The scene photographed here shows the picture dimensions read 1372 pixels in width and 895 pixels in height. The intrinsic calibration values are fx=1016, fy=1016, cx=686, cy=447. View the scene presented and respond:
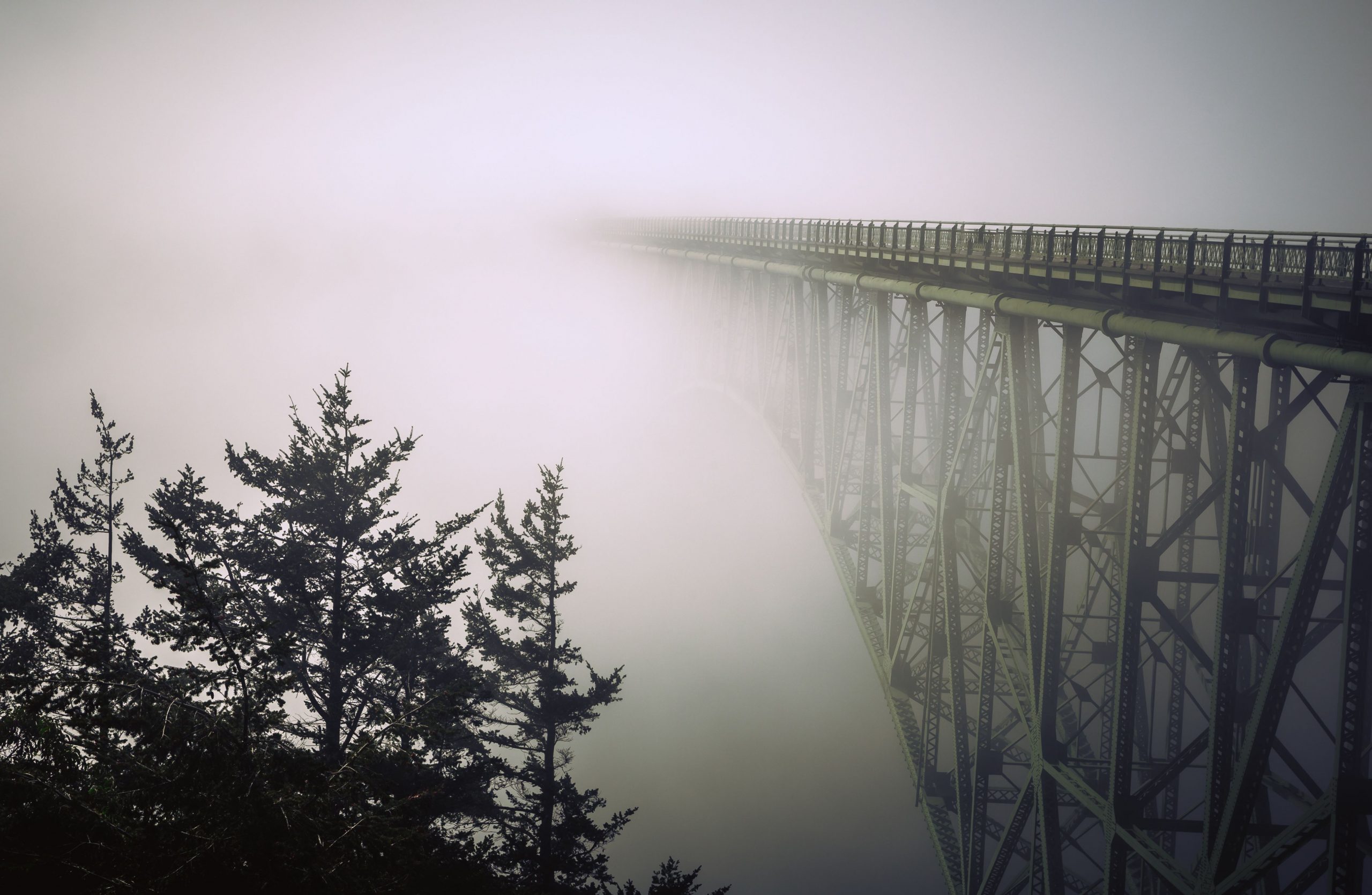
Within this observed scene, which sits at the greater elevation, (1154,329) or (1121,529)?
(1154,329)


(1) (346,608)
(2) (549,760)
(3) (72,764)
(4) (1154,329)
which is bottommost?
(3) (72,764)

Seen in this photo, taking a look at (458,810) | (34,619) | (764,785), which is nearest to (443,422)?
(764,785)

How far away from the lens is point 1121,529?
16625 millimetres

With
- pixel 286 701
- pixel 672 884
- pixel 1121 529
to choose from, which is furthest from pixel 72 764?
pixel 1121 529

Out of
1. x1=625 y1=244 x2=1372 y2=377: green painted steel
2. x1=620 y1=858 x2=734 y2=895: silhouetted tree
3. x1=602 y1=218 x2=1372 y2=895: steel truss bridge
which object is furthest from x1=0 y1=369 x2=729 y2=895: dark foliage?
x1=625 y1=244 x2=1372 y2=377: green painted steel

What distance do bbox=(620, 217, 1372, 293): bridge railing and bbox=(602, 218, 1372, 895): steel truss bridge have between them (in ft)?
0.17

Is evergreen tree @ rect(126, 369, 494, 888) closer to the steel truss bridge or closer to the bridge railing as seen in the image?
the steel truss bridge

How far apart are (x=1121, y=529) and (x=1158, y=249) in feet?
18.6

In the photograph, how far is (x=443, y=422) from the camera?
9875cm

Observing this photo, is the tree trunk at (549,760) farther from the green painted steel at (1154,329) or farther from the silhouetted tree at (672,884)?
the green painted steel at (1154,329)

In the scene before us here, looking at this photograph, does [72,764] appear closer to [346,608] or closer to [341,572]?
[346,608]

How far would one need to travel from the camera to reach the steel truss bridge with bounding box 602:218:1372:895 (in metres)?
9.10

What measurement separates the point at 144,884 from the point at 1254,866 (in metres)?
9.96

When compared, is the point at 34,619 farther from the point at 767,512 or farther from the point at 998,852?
the point at 767,512
